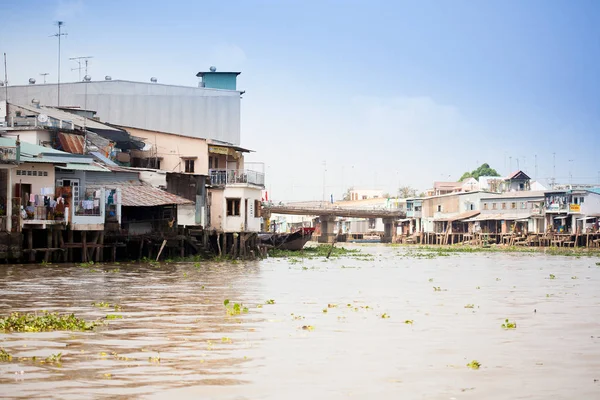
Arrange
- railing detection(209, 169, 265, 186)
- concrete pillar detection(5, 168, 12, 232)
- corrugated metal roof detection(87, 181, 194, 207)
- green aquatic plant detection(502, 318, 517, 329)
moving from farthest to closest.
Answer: railing detection(209, 169, 265, 186) < corrugated metal roof detection(87, 181, 194, 207) < concrete pillar detection(5, 168, 12, 232) < green aquatic plant detection(502, 318, 517, 329)

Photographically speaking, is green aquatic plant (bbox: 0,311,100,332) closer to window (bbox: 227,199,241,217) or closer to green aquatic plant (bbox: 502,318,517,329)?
green aquatic plant (bbox: 502,318,517,329)

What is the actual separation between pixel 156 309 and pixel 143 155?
108 feet

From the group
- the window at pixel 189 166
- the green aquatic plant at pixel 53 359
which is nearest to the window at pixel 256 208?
the window at pixel 189 166

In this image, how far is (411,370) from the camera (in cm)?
1128

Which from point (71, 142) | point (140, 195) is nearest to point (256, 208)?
point (140, 195)

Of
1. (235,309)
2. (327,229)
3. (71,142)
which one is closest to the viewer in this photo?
(235,309)

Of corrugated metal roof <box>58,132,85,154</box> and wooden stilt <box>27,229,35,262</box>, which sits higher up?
corrugated metal roof <box>58,132,85,154</box>

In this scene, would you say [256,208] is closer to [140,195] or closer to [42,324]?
[140,195]

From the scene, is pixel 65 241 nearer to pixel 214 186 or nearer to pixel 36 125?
pixel 36 125

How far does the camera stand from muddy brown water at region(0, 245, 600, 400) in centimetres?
1003

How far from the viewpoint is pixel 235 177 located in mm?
49125

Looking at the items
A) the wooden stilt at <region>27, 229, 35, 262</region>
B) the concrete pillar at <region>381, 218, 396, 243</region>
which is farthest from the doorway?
the concrete pillar at <region>381, 218, 396, 243</region>

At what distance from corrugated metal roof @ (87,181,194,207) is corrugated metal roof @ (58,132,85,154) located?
2.83 m

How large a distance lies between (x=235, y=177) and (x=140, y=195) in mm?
9469
